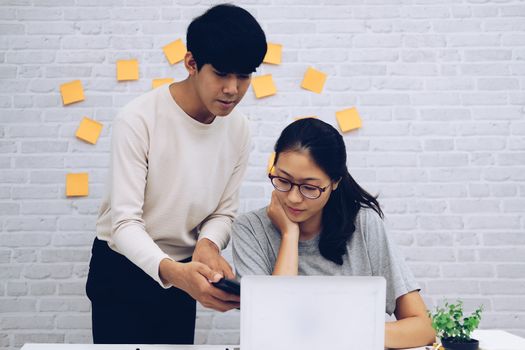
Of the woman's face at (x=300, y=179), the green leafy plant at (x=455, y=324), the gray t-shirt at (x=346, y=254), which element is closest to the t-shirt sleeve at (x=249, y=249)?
the gray t-shirt at (x=346, y=254)

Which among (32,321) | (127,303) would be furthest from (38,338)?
(127,303)

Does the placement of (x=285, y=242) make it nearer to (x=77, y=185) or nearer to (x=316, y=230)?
(x=316, y=230)

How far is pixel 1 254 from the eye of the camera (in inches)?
84.7

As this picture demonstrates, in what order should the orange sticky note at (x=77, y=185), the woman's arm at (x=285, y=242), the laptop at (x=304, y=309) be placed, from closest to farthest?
the laptop at (x=304, y=309)
the woman's arm at (x=285, y=242)
the orange sticky note at (x=77, y=185)

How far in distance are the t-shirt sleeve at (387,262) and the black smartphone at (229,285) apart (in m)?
0.50

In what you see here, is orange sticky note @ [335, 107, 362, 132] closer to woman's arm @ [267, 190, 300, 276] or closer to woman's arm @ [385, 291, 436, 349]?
woman's arm @ [267, 190, 300, 276]

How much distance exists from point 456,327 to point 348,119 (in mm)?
1221

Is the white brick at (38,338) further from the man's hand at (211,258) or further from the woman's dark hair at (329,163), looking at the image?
the woman's dark hair at (329,163)

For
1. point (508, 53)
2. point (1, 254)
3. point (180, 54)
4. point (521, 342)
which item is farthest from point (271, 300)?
point (508, 53)

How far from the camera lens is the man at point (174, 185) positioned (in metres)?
1.25

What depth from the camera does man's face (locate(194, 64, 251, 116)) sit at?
1264mm

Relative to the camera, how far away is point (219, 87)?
4.17 feet

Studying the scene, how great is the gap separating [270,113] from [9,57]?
1.04 meters

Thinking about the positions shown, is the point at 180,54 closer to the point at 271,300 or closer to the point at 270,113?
the point at 270,113
